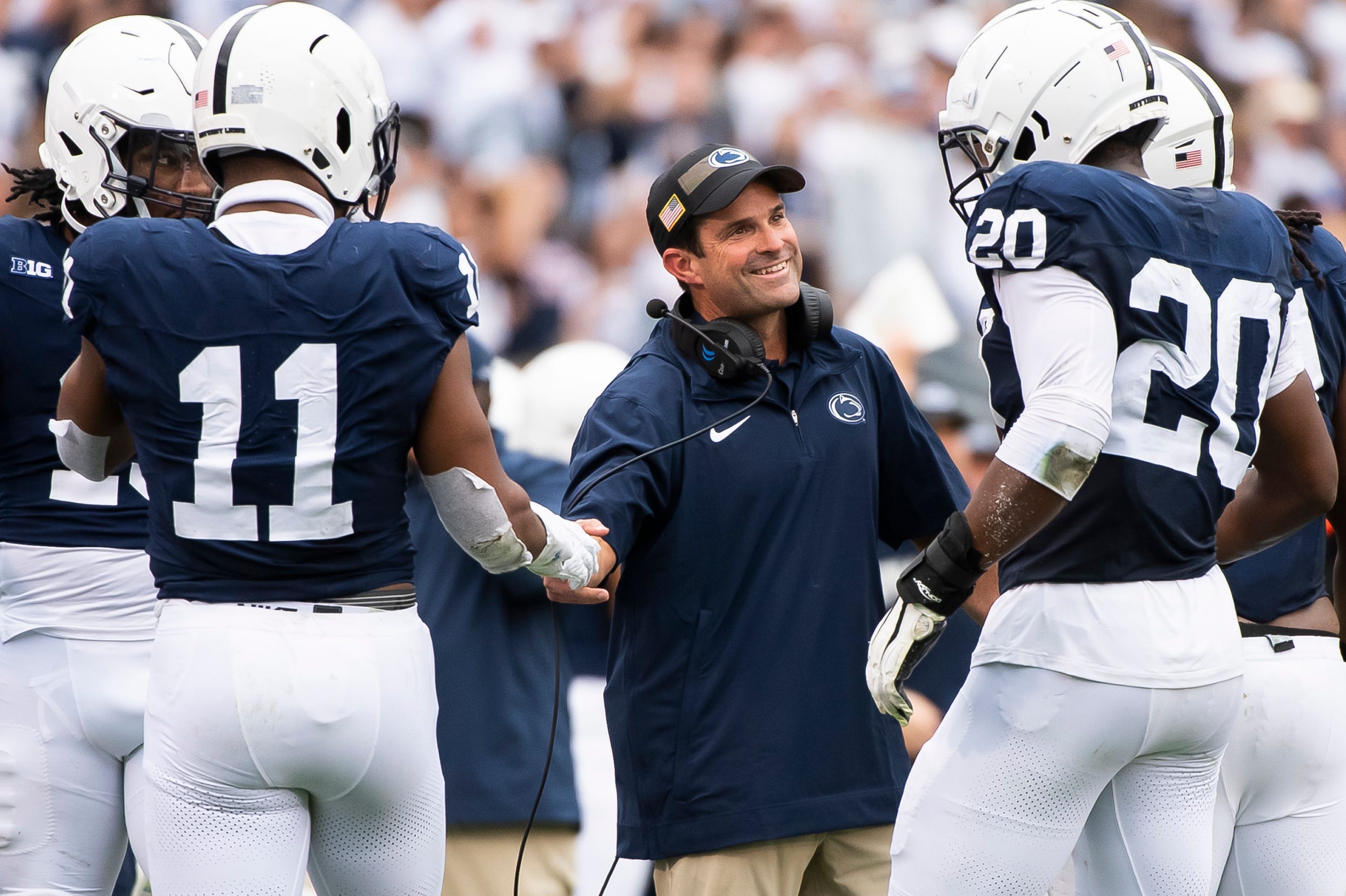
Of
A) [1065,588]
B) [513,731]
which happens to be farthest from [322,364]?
[513,731]

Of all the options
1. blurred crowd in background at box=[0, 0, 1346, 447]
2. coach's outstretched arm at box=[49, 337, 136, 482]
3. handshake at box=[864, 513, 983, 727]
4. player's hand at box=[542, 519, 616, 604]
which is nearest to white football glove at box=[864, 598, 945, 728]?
handshake at box=[864, 513, 983, 727]

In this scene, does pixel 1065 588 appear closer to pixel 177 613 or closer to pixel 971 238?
pixel 971 238

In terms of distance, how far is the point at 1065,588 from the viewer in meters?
2.44

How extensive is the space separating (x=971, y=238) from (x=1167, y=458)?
0.49 meters

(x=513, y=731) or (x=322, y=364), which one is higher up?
(x=322, y=364)

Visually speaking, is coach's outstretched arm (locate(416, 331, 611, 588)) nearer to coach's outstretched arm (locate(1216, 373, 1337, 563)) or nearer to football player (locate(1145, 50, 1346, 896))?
coach's outstretched arm (locate(1216, 373, 1337, 563))

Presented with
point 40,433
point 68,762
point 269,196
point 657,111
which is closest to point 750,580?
point 269,196

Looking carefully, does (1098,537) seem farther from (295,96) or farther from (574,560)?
(295,96)

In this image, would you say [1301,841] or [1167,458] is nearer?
[1167,458]

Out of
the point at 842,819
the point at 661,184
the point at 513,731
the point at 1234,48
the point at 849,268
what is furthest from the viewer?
the point at 1234,48

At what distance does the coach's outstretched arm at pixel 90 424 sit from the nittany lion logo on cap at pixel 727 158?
1.35 m

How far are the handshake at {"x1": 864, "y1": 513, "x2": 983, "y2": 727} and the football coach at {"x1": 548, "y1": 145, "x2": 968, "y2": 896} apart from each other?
415mm

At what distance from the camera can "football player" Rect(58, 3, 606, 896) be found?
2291 mm

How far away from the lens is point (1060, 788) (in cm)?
239
